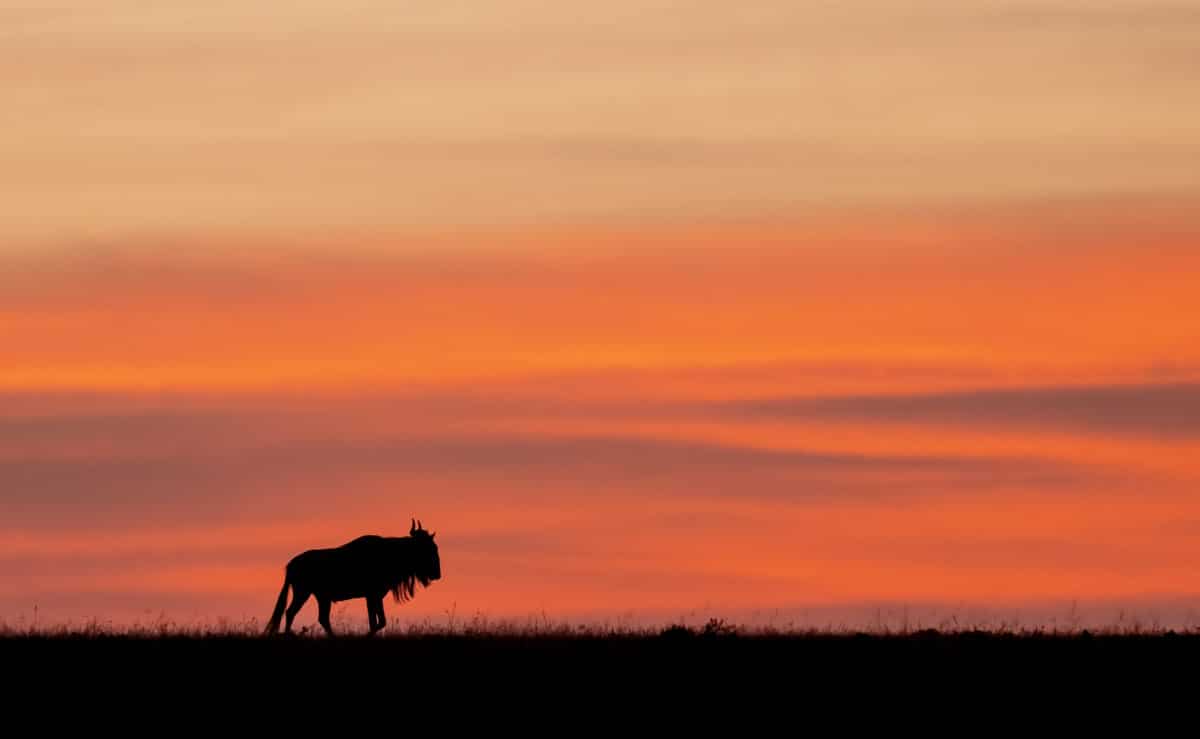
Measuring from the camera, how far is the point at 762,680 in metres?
39.0

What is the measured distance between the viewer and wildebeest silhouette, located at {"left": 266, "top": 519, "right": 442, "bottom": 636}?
158 feet

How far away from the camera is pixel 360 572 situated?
1902 inches

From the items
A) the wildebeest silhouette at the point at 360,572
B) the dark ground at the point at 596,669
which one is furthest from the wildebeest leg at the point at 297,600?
the dark ground at the point at 596,669

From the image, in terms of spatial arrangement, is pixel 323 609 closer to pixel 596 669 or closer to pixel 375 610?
pixel 375 610

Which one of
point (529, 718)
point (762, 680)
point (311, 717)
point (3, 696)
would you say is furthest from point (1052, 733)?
point (3, 696)

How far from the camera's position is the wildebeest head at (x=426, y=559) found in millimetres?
49000

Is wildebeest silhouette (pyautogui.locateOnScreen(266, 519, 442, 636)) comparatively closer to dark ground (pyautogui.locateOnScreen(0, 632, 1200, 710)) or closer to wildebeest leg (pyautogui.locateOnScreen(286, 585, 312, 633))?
wildebeest leg (pyautogui.locateOnScreen(286, 585, 312, 633))

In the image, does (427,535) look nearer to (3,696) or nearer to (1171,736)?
(3,696)

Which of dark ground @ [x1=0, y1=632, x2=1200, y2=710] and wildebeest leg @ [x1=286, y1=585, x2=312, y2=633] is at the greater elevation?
wildebeest leg @ [x1=286, y1=585, x2=312, y2=633]

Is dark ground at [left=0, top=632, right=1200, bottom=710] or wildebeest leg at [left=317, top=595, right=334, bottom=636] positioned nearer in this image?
dark ground at [left=0, top=632, right=1200, bottom=710]

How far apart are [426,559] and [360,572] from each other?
1.29 m

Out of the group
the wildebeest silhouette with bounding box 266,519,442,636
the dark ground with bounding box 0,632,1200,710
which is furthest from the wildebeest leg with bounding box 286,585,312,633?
the dark ground with bounding box 0,632,1200,710

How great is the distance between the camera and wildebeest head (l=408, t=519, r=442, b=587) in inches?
1929

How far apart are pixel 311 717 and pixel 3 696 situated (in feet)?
13.4
